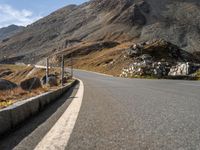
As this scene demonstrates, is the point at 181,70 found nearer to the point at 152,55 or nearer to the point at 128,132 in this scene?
the point at 152,55

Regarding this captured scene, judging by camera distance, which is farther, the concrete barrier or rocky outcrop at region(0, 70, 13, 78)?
rocky outcrop at region(0, 70, 13, 78)

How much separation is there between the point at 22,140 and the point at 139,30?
18592cm

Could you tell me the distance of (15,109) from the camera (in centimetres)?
896

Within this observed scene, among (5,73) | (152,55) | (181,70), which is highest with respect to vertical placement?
(152,55)

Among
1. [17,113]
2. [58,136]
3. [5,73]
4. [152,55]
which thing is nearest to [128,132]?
[58,136]

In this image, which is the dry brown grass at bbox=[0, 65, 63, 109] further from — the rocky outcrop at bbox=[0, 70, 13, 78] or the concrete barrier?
the rocky outcrop at bbox=[0, 70, 13, 78]

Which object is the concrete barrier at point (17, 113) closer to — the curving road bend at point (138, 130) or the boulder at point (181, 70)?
the curving road bend at point (138, 130)

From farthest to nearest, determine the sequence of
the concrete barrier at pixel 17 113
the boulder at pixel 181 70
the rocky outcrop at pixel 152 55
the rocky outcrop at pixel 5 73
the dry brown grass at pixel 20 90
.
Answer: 1. the rocky outcrop at pixel 5 73
2. the rocky outcrop at pixel 152 55
3. the boulder at pixel 181 70
4. the dry brown grass at pixel 20 90
5. the concrete barrier at pixel 17 113

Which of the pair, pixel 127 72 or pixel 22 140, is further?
pixel 127 72

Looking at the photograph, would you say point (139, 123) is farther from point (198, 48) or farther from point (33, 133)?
point (198, 48)

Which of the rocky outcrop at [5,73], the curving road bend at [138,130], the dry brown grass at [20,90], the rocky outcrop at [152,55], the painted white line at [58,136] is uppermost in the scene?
the rocky outcrop at [152,55]

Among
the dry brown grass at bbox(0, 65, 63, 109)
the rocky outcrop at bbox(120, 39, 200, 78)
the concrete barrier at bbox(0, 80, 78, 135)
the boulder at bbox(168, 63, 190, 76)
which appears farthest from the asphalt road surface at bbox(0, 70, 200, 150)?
the rocky outcrop at bbox(120, 39, 200, 78)

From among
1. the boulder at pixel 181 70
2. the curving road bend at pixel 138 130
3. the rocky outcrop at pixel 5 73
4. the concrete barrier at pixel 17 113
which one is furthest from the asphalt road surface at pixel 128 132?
the rocky outcrop at pixel 5 73

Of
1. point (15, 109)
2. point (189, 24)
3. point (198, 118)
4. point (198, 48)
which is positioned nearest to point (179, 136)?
point (198, 118)
